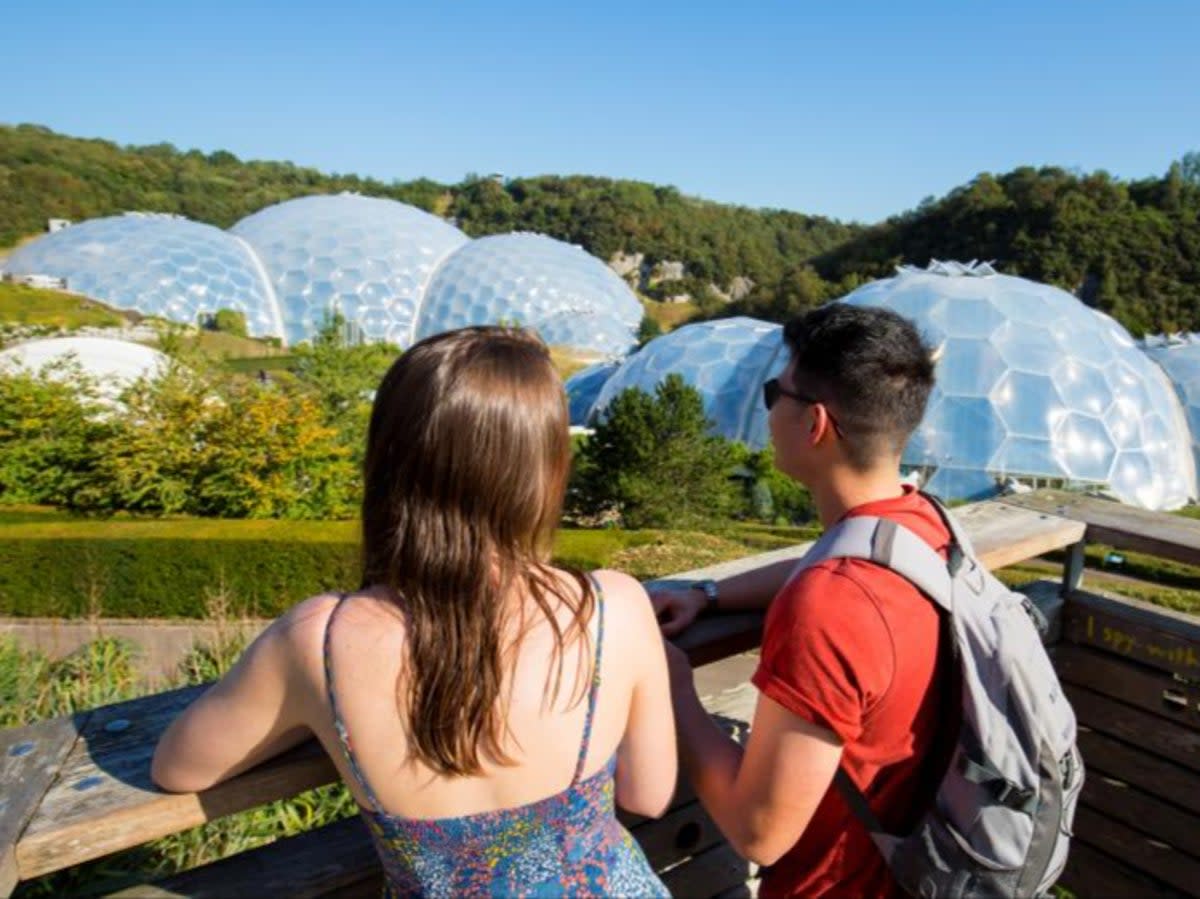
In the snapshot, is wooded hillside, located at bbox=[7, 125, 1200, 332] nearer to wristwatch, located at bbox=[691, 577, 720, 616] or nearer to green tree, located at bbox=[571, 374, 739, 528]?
green tree, located at bbox=[571, 374, 739, 528]

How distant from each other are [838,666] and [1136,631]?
1.44 metres

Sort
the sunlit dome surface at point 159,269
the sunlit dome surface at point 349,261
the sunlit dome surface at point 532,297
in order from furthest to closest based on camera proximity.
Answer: the sunlit dome surface at point 532,297 < the sunlit dome surface at point 349,261 < the sunlit dome surface at point 159,269

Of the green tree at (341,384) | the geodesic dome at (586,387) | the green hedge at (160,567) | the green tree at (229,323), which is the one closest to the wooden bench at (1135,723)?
the green hedge at (160,567)

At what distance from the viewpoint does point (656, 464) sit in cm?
1189

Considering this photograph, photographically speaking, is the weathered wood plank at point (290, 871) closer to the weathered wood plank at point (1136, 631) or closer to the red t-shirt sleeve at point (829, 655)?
the red t-shirt sleeve at point (829, 655)

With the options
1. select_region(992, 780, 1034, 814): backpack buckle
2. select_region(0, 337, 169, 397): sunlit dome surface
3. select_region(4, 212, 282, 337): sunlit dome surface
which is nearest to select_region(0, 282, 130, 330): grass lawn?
select_region(4, 212, 282, 337): sunlit dome surface

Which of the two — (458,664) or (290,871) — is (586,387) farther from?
(458,664)

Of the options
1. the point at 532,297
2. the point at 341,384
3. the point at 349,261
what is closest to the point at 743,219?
the point at 532,297

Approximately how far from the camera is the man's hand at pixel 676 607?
58.9 inches

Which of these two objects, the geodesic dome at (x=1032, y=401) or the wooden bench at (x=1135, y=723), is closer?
the wooden bench at (x=1135, y=723)

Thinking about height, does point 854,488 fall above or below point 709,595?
above

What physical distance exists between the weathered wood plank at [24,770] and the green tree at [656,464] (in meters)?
10.6

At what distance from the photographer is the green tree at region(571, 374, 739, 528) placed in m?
11.8

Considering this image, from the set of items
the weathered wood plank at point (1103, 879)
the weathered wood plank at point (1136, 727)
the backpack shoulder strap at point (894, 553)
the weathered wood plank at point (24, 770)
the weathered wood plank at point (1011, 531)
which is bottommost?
the weathered wood plank at point (1103, 879)
